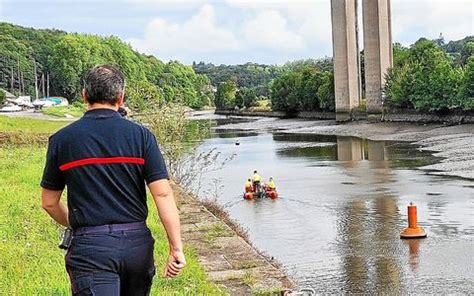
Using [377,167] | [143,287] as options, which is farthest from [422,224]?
[377,167]

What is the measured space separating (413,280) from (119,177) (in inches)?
296

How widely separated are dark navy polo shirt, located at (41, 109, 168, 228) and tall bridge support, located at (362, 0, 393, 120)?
66.4 metres

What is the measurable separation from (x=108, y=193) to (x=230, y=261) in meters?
4.87

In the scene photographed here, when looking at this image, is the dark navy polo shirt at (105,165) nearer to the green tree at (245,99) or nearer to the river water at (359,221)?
the river water at (359,221)

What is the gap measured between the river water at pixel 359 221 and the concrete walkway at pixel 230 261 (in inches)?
56.6

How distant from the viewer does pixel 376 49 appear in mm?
70562

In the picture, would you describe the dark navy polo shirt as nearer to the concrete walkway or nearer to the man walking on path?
the man walking on path

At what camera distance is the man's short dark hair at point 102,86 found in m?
4.07

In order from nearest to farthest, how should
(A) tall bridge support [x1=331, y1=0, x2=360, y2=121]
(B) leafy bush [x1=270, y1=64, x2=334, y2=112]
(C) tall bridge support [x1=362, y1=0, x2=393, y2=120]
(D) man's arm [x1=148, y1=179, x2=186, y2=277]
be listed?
(D) man's arm [x1=148, y1=179, x2=186, y2=277]
(C) tall bridge support [x1=362, y1=0, x2=393, y2=120]
(A) tall bridge support [x1=331, y1=0, x2=360, y2=121]
(B) leafy bush [x1=270, y1=64, x2=334, y2=112]

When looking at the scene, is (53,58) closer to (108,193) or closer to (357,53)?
(357,53)

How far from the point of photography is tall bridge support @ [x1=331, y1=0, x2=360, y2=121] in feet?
248

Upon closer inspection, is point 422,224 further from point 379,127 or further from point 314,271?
point 379,127

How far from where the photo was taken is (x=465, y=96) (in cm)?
5306

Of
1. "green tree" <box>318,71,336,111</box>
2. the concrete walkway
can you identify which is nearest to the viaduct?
"green tree" <box>318,71,336,111</box>
